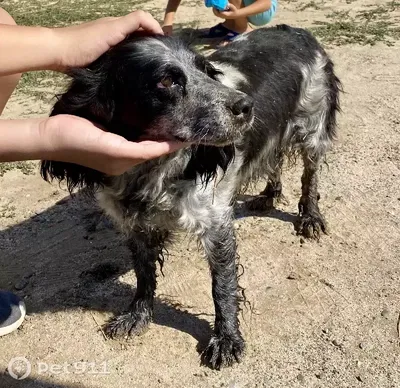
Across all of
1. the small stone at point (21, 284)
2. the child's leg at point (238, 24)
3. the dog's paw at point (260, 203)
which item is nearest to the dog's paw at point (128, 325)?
the small stone at point (21, 284)

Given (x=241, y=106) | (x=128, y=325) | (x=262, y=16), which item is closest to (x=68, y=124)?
(x=241, y=106)

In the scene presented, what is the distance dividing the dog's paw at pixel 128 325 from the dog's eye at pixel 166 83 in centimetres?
155

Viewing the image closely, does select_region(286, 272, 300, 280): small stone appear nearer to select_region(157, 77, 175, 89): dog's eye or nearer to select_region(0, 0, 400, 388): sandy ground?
select_region(0, 0, 400, 388): sandy ground

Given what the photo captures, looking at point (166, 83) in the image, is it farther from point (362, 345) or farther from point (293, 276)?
point (362, 345)

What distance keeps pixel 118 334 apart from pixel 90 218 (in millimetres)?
1252

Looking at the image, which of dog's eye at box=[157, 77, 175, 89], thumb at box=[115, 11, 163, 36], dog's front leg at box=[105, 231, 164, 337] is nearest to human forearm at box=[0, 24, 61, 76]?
thumb at box=[115, 11, 163, 36]

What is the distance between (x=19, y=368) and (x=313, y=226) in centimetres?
217

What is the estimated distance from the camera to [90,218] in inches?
183

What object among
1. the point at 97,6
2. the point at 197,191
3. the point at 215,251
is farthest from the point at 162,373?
the point at 97,6

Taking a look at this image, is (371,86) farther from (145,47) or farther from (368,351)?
(145,47)

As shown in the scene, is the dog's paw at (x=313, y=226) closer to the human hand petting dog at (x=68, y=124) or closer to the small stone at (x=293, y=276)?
the small stone at (x=293, y=276)

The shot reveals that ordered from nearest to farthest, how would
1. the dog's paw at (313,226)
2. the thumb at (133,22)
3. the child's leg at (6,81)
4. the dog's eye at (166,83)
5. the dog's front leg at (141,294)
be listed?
the dog's eye at (166,83) → the thumb at (133,22) → the child's leg at (6,81) → the dog's front leg at (141,294) → the dog's paw at (313,226)

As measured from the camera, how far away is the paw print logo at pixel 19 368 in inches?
134

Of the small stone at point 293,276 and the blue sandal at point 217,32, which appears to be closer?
the small stone at point 293,276
